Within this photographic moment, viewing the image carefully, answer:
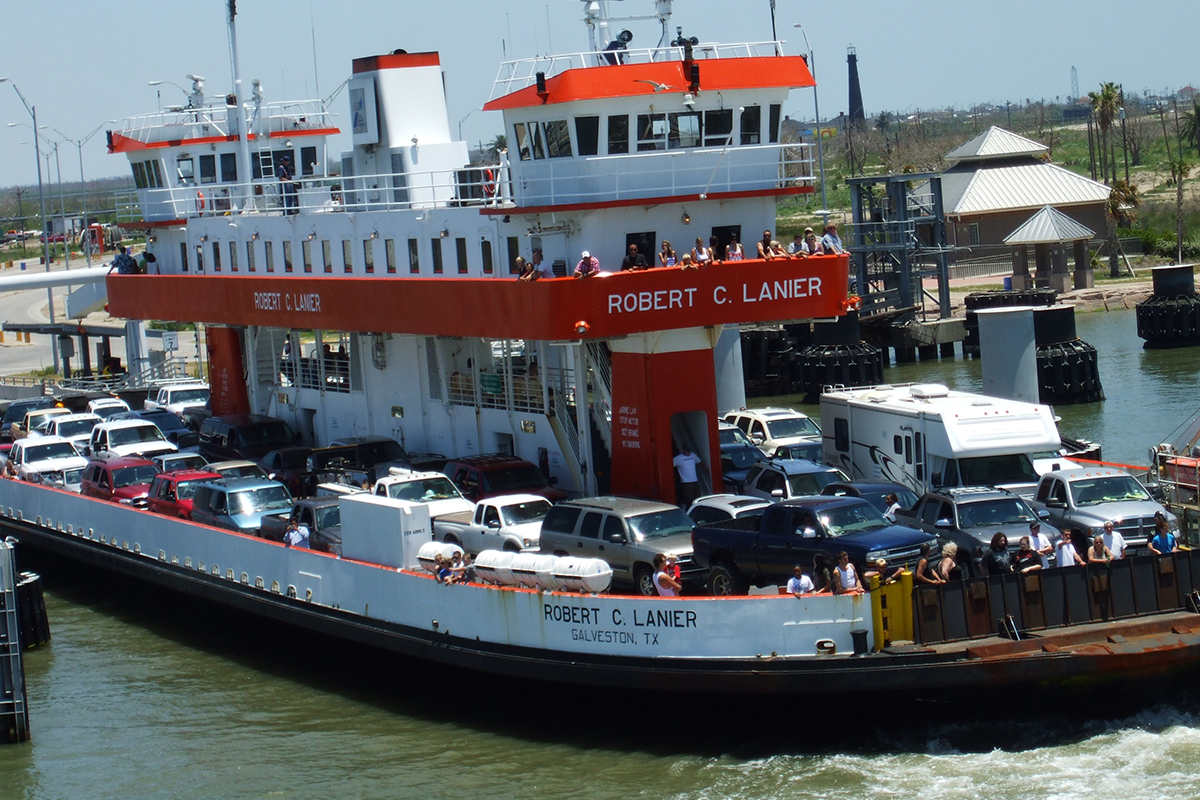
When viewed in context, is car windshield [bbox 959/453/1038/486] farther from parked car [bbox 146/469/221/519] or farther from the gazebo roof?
the gazebo roof

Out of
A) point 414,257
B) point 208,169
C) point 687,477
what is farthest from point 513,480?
point 208,169

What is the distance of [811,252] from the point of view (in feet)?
76.5

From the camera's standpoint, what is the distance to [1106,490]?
21.3m

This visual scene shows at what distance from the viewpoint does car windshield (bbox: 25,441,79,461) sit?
3225cm

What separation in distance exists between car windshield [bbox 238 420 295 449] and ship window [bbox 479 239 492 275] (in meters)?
8.83

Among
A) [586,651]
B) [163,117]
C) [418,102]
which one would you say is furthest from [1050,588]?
[163,117]

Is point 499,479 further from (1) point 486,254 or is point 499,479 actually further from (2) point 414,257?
(2) point 414,257

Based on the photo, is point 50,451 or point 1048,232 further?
point 1048,232

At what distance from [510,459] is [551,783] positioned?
823cm

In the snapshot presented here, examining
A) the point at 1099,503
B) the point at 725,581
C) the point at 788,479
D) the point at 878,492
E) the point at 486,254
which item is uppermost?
the point at 486,254

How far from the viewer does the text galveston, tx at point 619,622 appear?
17.6 meters

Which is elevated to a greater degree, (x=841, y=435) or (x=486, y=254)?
(x=486, y=254)

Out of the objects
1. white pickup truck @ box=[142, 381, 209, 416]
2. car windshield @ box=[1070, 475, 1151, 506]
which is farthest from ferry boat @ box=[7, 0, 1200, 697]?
white pickup truck @ box=[142, 381, 209, 416]

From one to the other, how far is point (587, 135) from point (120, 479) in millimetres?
12032
